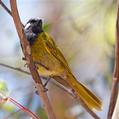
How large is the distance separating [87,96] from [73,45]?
468mm

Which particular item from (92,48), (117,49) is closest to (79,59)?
(92,48)

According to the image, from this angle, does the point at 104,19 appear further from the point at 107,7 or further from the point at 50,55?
the point at 50,55

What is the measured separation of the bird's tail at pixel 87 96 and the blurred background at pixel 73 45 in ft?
0.87

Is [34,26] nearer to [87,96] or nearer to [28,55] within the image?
[87,96]

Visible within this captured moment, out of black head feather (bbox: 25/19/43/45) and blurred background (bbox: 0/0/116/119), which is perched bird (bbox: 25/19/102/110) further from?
blurred background (bbox: 0/0/116/119)

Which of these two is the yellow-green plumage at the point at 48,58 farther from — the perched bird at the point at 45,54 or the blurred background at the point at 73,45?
the blurred background at the point at 73,45

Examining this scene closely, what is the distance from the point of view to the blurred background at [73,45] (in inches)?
54.6

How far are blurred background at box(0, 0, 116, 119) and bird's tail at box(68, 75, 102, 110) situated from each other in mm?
265

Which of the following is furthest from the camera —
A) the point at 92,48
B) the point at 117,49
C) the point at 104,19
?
the point at 92,48

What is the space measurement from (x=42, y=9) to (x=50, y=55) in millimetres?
415

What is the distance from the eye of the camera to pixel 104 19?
143 centimetres

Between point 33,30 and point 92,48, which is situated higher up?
point 33,30

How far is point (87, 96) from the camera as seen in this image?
1.03 m

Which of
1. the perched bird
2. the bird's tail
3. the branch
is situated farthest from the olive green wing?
the branch
